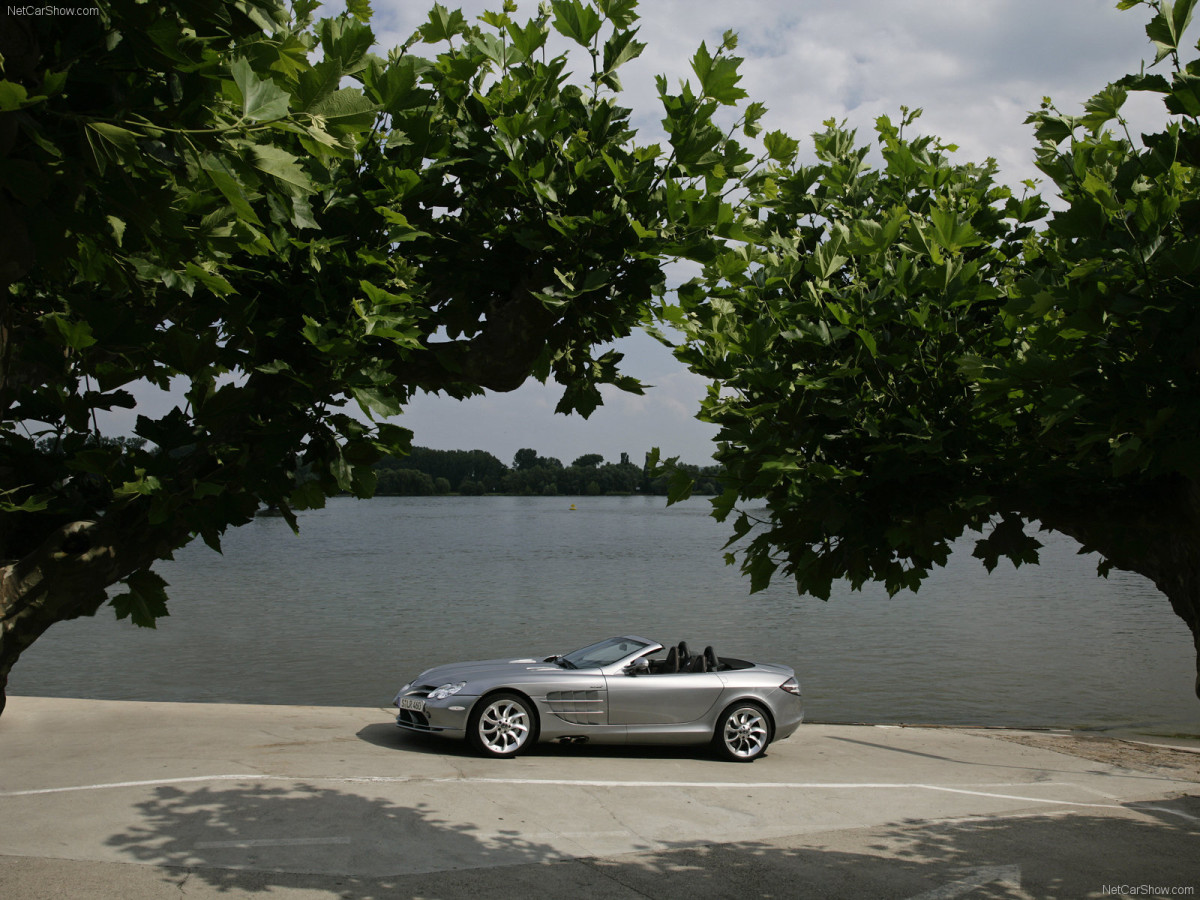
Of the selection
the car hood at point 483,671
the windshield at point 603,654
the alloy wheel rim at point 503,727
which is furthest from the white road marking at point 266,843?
the windshield at point 603,654

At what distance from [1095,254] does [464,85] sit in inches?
117

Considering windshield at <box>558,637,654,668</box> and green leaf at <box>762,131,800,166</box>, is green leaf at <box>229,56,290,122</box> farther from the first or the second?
windshield at <box>558,637,654,668</box>

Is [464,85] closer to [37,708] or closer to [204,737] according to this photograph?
[204,737]

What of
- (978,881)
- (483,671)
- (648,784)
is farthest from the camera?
(483,671)

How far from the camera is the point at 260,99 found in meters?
2.39

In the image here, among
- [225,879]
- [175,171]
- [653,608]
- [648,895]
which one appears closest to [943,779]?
[648,895]

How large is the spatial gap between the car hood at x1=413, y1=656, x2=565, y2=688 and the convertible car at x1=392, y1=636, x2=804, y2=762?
2cm

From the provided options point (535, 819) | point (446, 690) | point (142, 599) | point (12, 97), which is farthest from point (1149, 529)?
point (446, 690)

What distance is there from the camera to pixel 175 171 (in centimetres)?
296

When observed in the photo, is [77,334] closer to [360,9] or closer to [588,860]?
[360,9]

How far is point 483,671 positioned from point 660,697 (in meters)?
2.67

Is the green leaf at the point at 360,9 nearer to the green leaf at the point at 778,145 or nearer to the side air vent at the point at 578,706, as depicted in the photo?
the green leaf at the point at 778,145

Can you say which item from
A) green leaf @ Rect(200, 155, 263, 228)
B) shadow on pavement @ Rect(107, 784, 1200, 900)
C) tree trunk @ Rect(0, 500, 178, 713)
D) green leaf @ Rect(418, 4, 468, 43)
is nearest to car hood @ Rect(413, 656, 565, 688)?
shadow on pavement @ Rect(107, 784, 1200, 900)

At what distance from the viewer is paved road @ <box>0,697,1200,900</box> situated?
7.95 m
